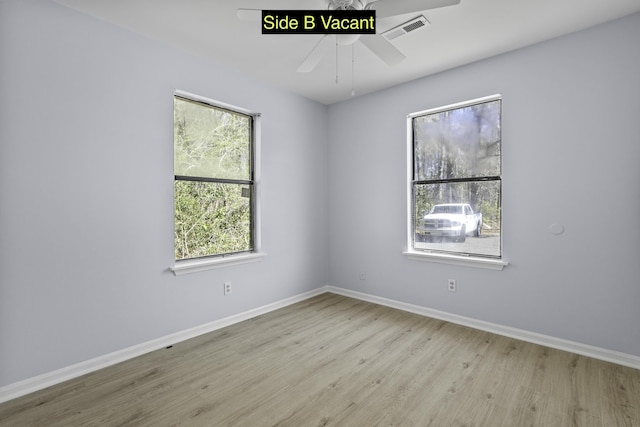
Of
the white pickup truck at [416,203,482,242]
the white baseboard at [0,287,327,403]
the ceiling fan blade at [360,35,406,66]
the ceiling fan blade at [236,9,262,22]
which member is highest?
the ceiling fan blade at [236,9,262,22]

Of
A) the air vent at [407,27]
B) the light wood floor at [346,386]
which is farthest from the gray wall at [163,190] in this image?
the air vent at [407,27]

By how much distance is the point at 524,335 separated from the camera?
291cm

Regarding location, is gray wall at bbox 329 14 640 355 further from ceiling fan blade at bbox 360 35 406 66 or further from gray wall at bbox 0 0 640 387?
ceiling fan blade at bbox 360 35 406 66

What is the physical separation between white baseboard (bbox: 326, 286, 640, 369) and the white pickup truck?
0.85 metres

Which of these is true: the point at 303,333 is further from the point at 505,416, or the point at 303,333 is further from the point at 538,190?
the point at 538,190

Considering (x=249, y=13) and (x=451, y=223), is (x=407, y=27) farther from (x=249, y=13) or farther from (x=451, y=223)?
(x=451, y=223)

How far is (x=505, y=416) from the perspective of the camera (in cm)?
189

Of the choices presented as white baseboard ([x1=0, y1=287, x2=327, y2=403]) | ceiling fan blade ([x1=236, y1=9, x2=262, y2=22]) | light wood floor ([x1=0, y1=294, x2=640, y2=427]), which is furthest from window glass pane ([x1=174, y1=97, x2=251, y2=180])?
light wood floor ([x1=0, y1=294, x2=640, y2=427])

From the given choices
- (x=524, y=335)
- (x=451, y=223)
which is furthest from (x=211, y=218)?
(x=524, y=335)

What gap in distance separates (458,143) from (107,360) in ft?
12.8

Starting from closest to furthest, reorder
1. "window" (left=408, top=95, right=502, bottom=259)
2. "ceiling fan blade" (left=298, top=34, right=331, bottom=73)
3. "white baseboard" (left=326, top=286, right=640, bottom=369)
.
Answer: "ceiling fan blade" (left=298, top=34, right=331, bottom=73), "white baseboard" (left=326, top=286, right=640, bottom=369), "window" (left=408, top=95, right=502, bottom=259)

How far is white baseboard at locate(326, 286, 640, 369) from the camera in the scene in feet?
8.11

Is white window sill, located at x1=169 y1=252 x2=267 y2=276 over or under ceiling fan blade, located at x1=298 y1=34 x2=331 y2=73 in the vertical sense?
under

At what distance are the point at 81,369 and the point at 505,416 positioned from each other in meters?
3.01
